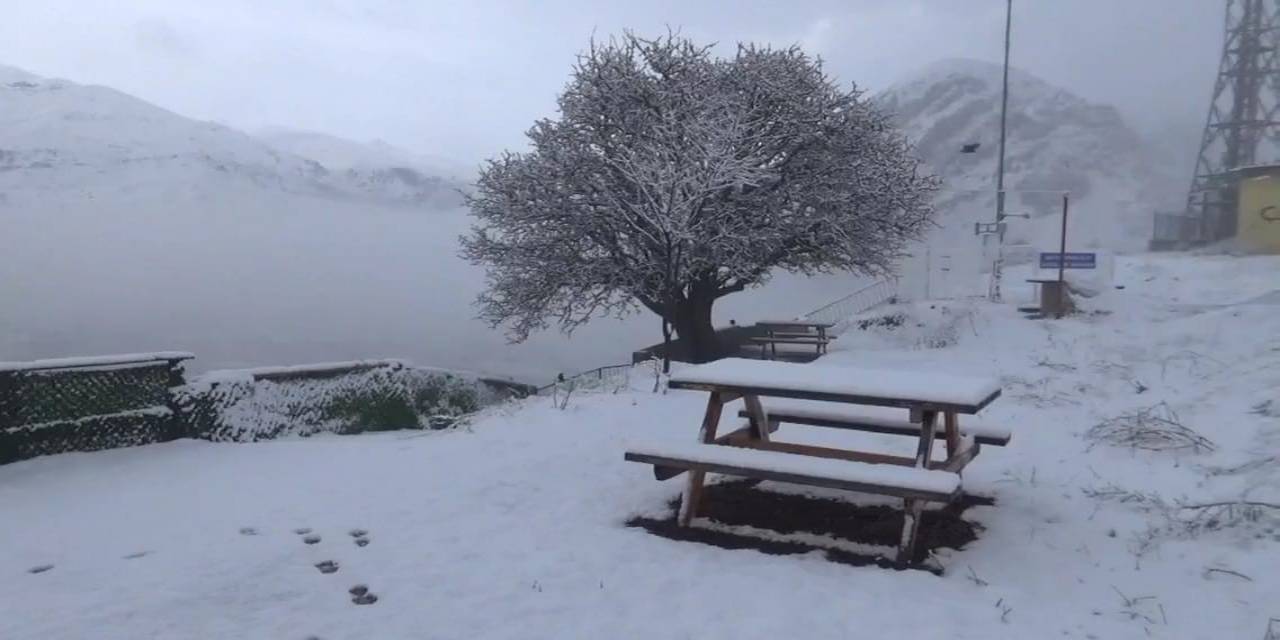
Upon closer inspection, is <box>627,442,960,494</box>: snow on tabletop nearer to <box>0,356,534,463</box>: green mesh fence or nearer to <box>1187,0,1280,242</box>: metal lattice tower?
<box>0,356,534,463</box>: green mesh fence

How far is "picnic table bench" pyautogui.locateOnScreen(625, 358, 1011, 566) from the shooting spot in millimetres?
4875

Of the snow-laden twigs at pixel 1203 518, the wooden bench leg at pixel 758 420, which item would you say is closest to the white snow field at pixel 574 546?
the snow-laden twigs at pixel 1203 518

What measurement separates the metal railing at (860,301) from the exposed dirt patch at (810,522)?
67.9ft

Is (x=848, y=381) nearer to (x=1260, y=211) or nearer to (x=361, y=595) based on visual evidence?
(x=361, y=595)

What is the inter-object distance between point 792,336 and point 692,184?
4671 mm

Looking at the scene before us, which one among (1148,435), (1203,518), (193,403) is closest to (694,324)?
(193,403)

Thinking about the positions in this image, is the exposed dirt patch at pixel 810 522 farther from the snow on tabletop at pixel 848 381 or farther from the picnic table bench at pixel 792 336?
the picnic table bench at pixel 792 336

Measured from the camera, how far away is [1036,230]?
4234 cm

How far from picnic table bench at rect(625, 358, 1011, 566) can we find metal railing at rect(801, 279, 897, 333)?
20.4m

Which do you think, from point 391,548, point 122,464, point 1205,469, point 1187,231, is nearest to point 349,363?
point 122,464

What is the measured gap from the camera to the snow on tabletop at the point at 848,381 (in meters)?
5.09

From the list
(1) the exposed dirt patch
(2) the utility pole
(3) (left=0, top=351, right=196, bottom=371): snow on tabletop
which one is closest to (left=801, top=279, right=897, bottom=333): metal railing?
(2) the utility pole

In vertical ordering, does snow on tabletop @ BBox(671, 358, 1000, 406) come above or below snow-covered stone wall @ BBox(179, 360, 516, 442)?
above

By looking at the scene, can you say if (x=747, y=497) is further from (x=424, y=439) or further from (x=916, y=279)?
(x=916, y=279)
